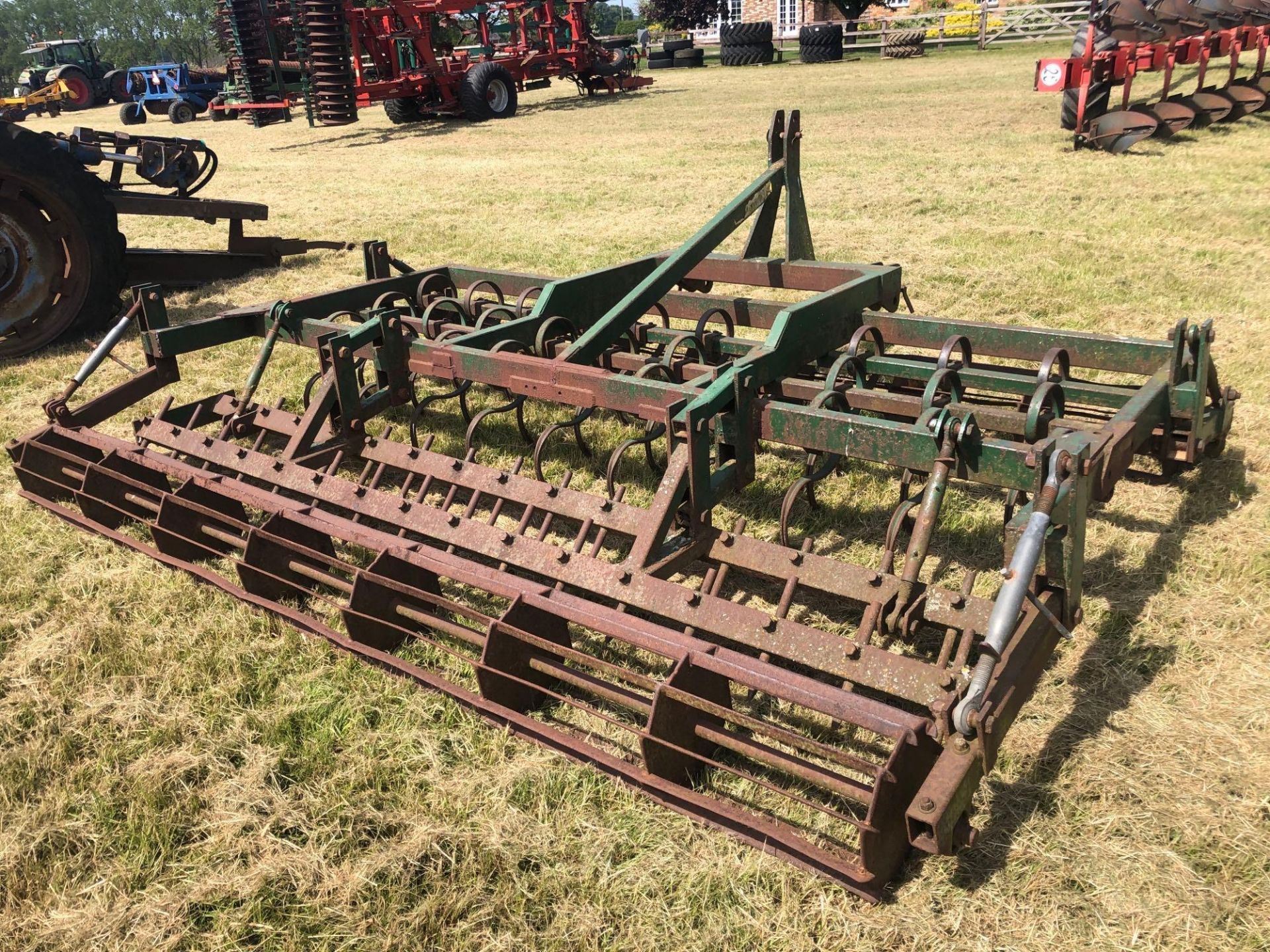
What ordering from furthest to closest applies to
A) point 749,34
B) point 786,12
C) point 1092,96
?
point 786,12 < point 749,34 < point 1092,96

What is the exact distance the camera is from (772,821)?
2.19 metres

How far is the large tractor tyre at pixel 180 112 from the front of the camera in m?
24.4

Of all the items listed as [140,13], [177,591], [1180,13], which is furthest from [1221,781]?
[140,13]

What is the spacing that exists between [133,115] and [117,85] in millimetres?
8488

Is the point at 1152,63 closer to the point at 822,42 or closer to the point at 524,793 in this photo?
the point at 524,793

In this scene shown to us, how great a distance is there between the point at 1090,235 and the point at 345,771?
715 centimetres

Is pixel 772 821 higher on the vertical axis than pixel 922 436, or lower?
lower

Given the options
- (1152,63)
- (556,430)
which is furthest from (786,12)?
(556,430)

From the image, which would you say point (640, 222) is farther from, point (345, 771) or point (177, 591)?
point (345, 771)

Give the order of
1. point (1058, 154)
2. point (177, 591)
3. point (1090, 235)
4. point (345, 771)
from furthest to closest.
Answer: point (1058, 154) < point (1090, 235) < point (177, 591) < point (345, 771)

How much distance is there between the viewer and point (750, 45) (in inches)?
1170

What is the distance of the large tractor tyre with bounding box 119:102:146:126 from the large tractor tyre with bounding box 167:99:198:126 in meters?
0.70

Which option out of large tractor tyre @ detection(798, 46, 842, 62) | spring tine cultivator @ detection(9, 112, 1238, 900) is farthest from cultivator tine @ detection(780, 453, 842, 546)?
large tractor tyre @ detection(798, 46, 842, 62)

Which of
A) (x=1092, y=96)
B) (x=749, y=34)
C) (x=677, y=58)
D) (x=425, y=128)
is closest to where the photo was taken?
(x=1092, y=96)
